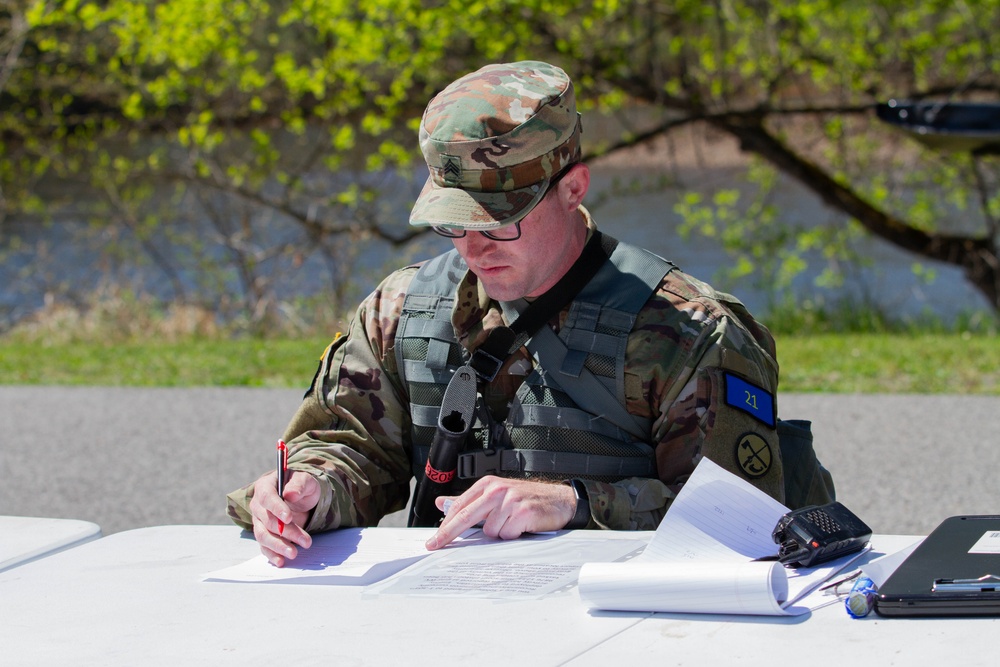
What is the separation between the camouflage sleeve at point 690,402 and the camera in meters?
2.28

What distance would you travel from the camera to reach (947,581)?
1635 millimetres

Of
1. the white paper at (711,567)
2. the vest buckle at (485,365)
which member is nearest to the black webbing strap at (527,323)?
the vest buckle at (485,365)

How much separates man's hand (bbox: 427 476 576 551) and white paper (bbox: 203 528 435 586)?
0.22 ft

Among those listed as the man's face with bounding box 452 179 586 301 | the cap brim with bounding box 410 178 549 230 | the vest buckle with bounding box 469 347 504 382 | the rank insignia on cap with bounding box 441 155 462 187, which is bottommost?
the vest buckle with bounding box 469 347 504 382

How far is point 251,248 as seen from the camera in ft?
38.7

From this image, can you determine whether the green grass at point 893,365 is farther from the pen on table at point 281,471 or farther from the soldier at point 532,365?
the pen on table at point 281,471

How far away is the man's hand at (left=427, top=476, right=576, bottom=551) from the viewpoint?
6.89 ft

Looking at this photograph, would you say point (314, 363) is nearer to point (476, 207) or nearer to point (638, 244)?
point (638, 244)

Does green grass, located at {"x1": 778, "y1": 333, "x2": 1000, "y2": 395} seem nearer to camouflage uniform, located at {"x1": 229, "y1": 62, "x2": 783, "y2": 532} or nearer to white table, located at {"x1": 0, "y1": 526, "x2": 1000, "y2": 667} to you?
camouflage uniform, located at {"x1": 229, "y1": 62, "x2": 783, "y2": 532}

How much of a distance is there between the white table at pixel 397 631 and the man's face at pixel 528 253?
70cm

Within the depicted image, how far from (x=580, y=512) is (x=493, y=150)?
0.65 m

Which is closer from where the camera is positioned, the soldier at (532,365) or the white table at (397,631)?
the white table at (397,631)

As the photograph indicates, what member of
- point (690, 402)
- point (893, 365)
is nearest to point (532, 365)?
point (690, 402)

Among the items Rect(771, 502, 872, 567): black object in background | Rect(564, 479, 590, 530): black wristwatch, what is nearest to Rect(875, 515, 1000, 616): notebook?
Rect(771, 502, 872, 567): black object in background
